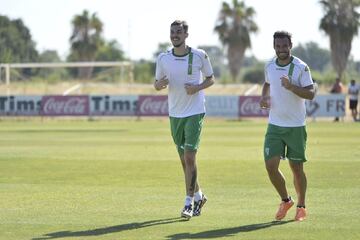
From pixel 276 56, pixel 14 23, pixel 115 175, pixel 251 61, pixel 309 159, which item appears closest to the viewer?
pixel 276 56

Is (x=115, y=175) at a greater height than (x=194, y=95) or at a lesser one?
lesser

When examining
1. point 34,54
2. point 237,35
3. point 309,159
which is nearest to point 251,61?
point 34,54

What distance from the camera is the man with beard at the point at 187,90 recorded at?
11602mm

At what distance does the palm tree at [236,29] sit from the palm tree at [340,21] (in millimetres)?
9418

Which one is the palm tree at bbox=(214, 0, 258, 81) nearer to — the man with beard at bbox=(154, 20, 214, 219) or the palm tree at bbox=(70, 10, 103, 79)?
the palm tree at bbox=(70, 10, 103, 79)

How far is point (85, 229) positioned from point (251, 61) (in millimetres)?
184320

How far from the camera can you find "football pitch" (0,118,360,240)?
1030 cm

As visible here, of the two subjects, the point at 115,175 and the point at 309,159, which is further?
the point at 309,159

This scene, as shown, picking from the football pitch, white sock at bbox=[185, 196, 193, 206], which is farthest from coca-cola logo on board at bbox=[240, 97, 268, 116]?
white sock at bbox=[185, 196, 193, 206]

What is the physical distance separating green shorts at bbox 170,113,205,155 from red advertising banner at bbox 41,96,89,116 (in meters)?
32.0

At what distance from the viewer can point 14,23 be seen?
117 metres

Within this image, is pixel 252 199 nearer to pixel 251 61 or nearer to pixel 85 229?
pixel 85 229

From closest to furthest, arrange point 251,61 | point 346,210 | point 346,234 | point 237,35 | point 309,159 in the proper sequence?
point 346,234 < point 346,210 < point 309,159 < point 237,35 < point 251,61

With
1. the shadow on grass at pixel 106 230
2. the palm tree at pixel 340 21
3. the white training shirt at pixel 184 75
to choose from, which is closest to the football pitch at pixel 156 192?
the shadow on grass at pixel 106 230
